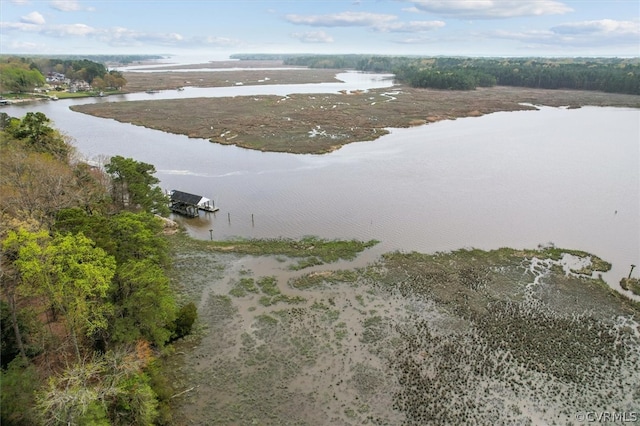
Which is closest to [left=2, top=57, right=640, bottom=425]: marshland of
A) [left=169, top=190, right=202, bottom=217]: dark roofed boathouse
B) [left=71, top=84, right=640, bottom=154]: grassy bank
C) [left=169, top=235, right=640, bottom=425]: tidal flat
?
[left=169, top=235, right=640, bottom=425]: tidal flat

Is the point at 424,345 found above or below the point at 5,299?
below

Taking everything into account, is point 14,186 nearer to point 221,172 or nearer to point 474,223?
point 221,172

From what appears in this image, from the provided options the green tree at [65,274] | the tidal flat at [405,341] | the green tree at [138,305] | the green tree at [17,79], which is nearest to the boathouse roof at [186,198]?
the tidal flat at [405,341]

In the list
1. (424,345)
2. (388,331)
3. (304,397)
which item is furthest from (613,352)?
(304,397)

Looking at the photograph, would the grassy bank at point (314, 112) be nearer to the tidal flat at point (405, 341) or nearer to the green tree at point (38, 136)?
the green tree at point (38, 136)

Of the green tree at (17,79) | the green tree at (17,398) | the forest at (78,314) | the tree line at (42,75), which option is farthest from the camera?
the tree line at (42,75)

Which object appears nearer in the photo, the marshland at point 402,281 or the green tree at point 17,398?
the green tree at point 17,398
